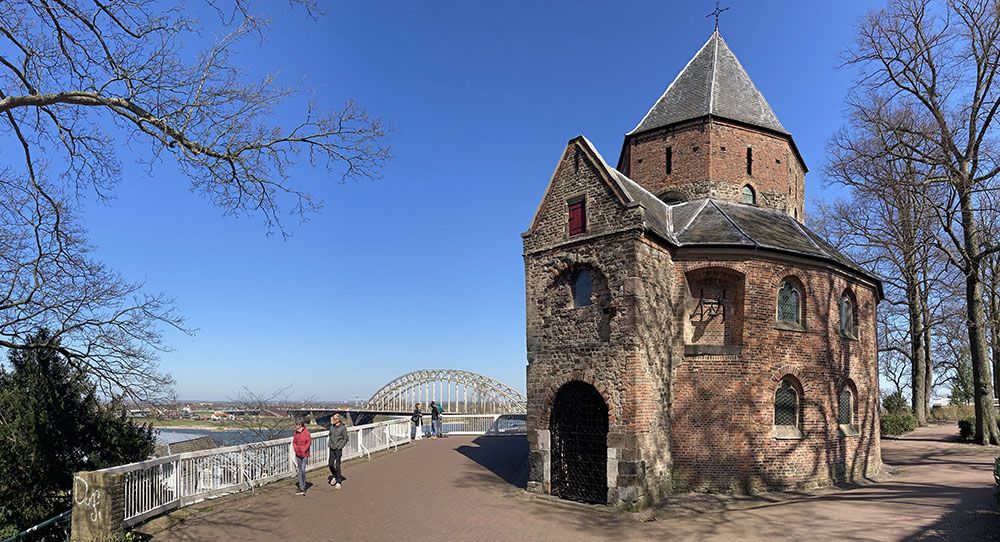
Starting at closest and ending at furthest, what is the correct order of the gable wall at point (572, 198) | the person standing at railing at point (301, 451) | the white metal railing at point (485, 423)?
the person standing at railing at point (301, 451), the gable wall at point (572, 198), the white metal railing at point (485, 423)

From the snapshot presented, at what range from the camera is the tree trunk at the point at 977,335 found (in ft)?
74.7

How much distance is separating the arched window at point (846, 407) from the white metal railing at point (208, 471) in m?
15.8

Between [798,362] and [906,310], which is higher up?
[906,310]

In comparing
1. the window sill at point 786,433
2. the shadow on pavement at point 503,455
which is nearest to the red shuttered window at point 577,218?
the shadow on pavement at point 503,455

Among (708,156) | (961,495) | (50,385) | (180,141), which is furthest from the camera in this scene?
(708,156)

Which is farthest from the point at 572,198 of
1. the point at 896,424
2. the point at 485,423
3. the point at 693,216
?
the point at 896,424

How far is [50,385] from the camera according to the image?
43.4ft

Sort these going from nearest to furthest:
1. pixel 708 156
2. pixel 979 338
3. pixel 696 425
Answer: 1. pixel 696 425
2. pixel 708 156
3. pixel 979 338

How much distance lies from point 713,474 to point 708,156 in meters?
10.5

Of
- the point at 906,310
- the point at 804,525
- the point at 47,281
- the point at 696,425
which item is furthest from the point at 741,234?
the point at 906,310

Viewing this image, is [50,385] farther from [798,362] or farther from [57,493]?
[798,362]

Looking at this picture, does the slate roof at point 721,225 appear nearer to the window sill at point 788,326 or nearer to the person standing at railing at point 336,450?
the window sill at point 788,326

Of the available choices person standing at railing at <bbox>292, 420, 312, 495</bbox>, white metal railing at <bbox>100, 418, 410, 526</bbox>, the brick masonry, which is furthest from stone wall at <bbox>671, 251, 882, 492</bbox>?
white metal railing at <bbox>100, 418, 410, 526</bbox>

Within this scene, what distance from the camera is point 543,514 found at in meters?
13.4
